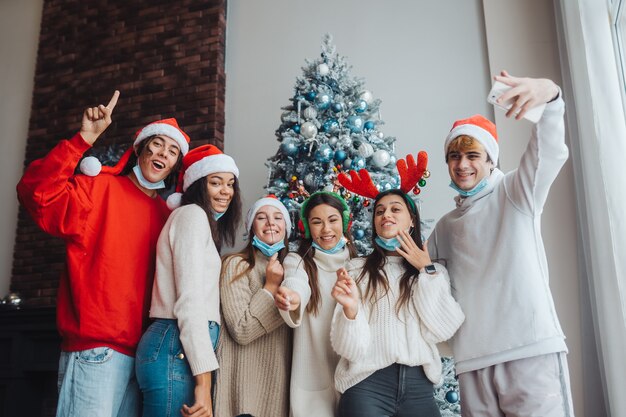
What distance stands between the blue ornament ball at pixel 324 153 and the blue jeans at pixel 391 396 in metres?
1.48

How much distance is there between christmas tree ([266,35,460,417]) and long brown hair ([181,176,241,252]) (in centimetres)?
71

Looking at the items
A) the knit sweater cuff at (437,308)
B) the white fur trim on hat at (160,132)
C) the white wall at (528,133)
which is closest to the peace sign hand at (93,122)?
the white fur trim on hat at (160,132)

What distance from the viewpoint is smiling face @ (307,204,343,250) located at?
2.17 metres

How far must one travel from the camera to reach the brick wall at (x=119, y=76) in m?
4.47

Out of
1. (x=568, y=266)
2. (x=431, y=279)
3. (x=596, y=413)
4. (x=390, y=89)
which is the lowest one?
(x=596, y=413)

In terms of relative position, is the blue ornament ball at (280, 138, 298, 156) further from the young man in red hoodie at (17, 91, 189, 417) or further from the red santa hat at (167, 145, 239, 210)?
the young man in red hoodie at (17, 91, 189, 417)

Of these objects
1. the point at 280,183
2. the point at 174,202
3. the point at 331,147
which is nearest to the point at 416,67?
the point at 331,147

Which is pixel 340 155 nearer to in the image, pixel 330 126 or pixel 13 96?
pixel 330 126

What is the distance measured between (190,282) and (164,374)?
29 centimetres

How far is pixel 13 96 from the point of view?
5172mm

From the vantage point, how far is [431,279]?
1905mm

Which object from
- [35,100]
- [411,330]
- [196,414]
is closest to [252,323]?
[196,414]

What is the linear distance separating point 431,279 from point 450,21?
2.81 m

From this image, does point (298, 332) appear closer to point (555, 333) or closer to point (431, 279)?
point (431, 279)
